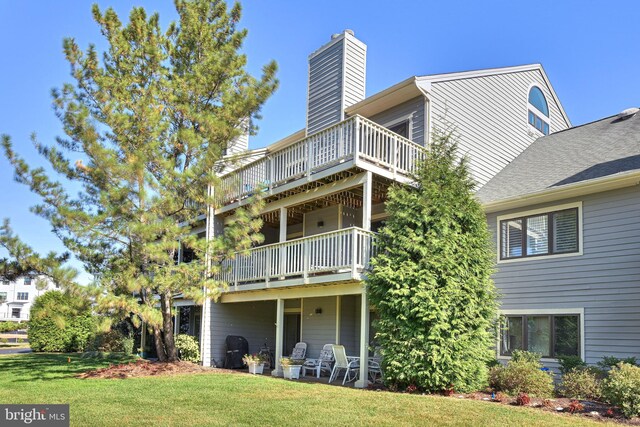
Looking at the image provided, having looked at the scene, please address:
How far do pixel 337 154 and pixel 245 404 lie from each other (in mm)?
6343

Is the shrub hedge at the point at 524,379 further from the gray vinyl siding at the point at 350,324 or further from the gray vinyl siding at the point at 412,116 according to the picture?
the gray vinyl siding at the point at 412,116

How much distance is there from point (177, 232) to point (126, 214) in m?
1.30

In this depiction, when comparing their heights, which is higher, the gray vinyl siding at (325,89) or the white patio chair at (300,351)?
the gray vinyl siding at (325,89)

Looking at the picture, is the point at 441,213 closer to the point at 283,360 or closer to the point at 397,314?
the point at 397,314

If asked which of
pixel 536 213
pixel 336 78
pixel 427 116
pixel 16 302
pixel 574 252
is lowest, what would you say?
pixel 16 302

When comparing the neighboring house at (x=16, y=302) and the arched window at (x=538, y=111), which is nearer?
the arched window at (x=538, y=111)

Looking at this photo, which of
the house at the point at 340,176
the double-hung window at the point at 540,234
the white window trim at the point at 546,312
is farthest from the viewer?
the house at the point at 340,176

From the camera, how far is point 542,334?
476 inches

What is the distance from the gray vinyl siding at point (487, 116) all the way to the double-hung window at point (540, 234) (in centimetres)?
280

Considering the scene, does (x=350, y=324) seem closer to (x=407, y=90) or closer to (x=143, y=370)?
(x=143, y=370)

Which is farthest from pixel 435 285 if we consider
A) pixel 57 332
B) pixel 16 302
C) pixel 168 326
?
pixel 16 302

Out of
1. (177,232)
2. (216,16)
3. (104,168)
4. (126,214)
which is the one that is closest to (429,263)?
(177,232)

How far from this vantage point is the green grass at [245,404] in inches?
306

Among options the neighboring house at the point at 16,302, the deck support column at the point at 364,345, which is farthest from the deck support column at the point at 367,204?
the neighboring house at the point at 16,302
